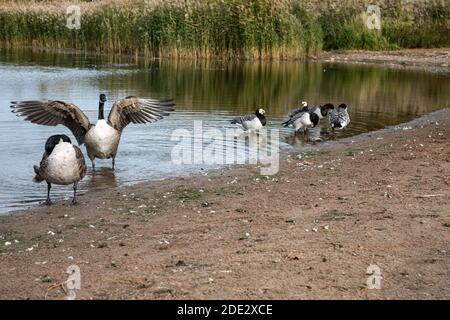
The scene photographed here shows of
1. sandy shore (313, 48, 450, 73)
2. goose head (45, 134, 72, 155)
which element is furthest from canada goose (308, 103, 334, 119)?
sandy shore (313, 48, 450, 73)

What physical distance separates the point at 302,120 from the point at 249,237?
29.3 ft

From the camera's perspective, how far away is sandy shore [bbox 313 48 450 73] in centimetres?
3350

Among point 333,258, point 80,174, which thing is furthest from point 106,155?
point 333,258

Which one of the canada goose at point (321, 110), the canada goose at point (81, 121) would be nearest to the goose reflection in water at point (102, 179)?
the canada goose at point (81, 121)

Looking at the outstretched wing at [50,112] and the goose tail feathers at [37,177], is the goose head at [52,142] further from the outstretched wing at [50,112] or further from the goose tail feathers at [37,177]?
the outstretched wing at [50,112]

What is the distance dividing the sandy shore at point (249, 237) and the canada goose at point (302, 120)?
14.1 feet

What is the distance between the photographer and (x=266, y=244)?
7.17 meters

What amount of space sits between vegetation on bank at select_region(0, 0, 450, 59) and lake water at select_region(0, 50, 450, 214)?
53.7 inches

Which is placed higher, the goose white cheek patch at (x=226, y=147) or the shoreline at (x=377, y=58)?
the shoreline at (x=377, y=58)

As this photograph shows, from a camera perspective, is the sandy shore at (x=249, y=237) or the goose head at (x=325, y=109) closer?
the sandy shore at (x=249, y=237)

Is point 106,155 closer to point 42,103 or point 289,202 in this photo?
point 42,103

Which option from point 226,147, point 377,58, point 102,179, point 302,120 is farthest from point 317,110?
point 377,58

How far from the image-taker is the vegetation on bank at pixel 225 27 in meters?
31.7
